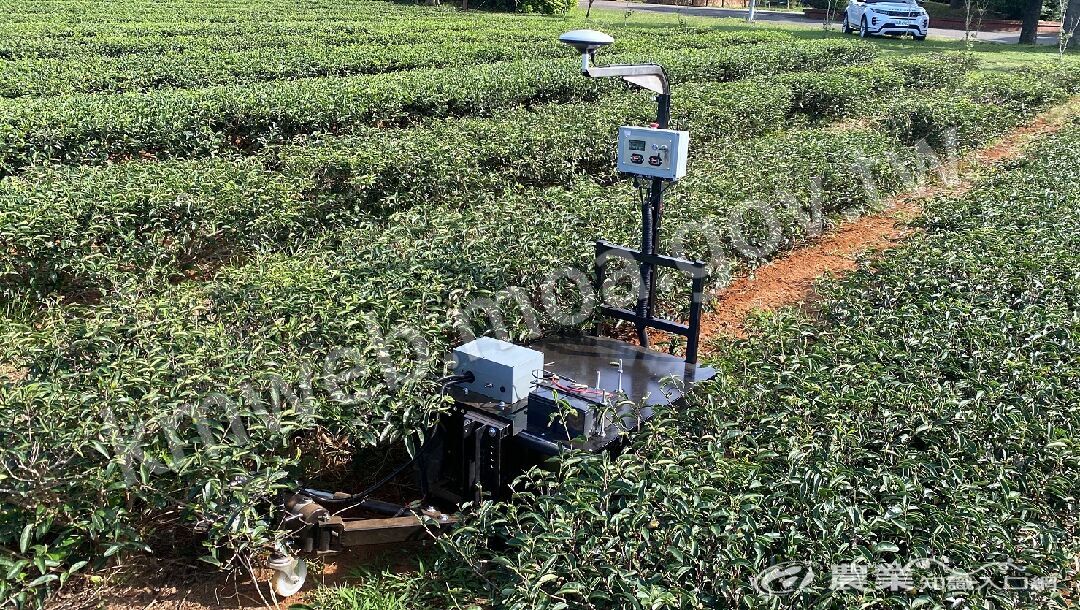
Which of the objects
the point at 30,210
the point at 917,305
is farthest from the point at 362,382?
the point at 30,210

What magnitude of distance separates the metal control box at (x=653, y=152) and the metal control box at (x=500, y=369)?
1.37 m

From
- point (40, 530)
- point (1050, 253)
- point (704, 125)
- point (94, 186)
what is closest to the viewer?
point (40, 530)

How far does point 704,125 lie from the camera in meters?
11.9

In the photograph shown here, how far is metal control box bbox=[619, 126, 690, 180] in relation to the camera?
4.84m

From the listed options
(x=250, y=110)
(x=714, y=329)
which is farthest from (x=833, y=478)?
(x=250, y=110)

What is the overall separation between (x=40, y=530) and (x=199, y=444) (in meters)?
0.64

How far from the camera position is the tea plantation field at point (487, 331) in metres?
2.99

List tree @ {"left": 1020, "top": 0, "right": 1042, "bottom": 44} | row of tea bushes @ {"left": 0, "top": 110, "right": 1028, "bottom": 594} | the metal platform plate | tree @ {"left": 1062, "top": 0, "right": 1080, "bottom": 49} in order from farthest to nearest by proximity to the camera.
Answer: tree @ {"left": 1020, "top": 0, "right": 1042, "bottom": 44}, tree @ {"left": 1062, "top": 0, "right": 1080, "bottom": 49}, the metal platform plate, row of tea bushes @ {"left": 0, "top": 110, "right": 1028, "bottom": 594}

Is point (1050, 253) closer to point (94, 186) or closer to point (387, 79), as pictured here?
point (94, 186)

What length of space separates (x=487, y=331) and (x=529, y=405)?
39.4 inches

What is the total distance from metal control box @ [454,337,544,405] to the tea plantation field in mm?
222

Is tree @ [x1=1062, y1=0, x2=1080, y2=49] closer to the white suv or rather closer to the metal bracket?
the white suv

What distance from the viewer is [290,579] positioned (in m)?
3.88

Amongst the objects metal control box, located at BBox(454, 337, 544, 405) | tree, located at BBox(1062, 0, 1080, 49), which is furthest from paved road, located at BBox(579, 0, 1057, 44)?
metal control box, located at BBox(454, 337, 544, 405)
